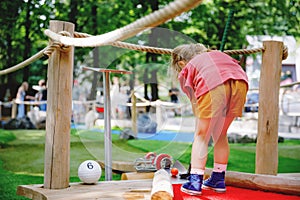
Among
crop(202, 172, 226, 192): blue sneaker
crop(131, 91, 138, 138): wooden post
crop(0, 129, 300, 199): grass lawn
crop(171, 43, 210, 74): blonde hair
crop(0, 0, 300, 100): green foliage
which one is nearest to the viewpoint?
crop(202, 172, 226, 192): blue sneaker

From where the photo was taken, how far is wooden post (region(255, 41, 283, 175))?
10.7ft

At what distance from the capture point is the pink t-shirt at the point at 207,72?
8.00 ft

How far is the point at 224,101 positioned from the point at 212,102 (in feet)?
0.27

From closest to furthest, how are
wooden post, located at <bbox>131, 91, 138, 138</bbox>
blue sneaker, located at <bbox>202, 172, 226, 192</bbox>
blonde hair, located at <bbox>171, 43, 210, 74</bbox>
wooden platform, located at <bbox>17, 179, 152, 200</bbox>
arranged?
wooden platform, located at <bbox>17, 179, 152, 200</bbox>, blue sneaker, located at <bbox>202, 172, 226, 192</bbox>, blonde hair, located at <bbox>171, 43, 210, 74</bbox>, wooden post, located at <bbox>131, 91, 138, 138</bbox>

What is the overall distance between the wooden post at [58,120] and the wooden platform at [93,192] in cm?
8

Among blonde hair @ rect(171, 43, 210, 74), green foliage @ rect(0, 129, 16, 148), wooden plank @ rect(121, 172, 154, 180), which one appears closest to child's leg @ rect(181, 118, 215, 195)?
blonde hair @ rect(171, 43, 210, 74)

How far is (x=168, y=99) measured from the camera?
5.84 m

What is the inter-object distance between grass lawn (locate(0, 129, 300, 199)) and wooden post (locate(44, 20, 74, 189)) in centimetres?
93

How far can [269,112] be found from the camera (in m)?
3.31

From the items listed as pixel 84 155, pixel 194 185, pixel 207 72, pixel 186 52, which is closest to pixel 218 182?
pixel 194 185

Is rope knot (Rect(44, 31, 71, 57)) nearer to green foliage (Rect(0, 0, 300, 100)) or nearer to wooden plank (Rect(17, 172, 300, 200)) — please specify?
wooden plank (Rect(17, 172, 300, 200))

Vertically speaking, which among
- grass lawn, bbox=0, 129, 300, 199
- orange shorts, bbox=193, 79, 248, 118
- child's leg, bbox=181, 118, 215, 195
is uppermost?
orange shorts, bbox=193, 79, 248, 118

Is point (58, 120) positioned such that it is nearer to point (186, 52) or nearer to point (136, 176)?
point (186, 52)

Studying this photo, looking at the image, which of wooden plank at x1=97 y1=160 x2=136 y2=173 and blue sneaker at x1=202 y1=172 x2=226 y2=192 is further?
wooden plank at x1=97 y1=160 x2=136 y2=173
